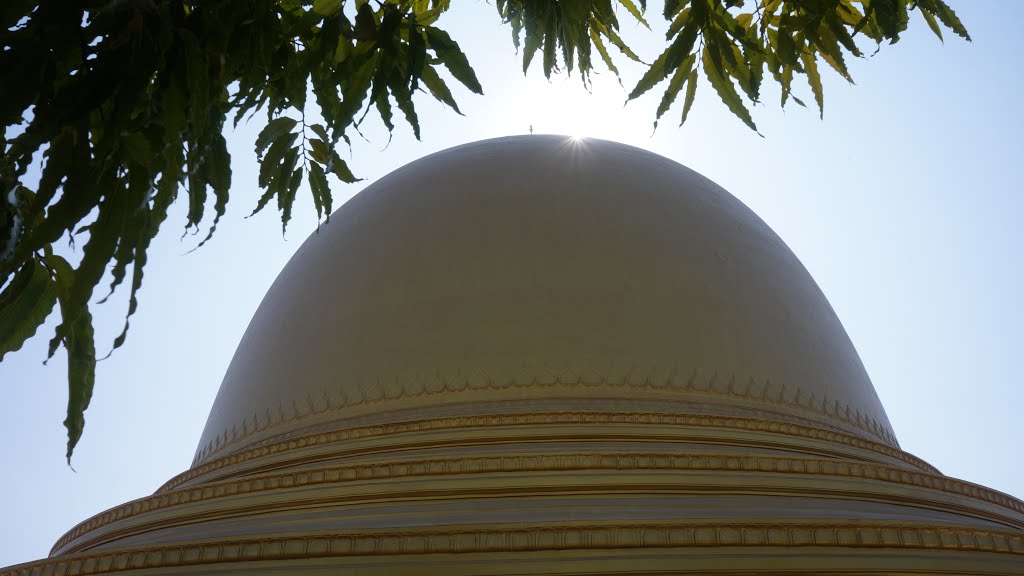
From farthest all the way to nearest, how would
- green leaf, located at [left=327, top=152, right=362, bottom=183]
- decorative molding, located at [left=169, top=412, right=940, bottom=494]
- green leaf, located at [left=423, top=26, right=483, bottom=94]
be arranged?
decorative molding, located at [left=169, top=412, right=940, bottom=494], green leaf, located at [left=327, top=152, right=362, bottom=183], green leaf, located at [left=423, top=26, right=483, bottom=94]

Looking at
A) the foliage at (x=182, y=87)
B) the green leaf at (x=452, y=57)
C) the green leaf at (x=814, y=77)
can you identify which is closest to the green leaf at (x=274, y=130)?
the foliage at (x=182, y=87)

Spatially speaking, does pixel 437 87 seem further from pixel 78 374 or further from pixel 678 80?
pixel 78 374

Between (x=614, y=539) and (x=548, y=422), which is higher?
(x=548, y=422)

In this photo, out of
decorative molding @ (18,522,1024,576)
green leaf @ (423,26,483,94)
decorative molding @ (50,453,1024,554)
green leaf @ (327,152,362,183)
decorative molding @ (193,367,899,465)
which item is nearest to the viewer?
green leaf @ (423,26,483,94)

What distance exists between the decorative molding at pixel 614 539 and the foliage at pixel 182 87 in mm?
2215

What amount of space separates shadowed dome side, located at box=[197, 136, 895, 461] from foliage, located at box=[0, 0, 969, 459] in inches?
164

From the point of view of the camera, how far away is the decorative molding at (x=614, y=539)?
3.98 meters

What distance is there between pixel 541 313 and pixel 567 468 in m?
1.87

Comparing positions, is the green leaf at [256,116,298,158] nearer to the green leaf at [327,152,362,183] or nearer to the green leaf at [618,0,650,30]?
the green leaf at [327,152,362,183]

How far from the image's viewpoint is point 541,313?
680cm

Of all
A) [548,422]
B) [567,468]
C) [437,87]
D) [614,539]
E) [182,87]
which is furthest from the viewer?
[548,422]

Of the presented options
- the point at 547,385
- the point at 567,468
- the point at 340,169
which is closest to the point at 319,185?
the point at 340,169

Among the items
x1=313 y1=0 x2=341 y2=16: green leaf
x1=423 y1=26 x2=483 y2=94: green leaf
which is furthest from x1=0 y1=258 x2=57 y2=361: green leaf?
x1=423 y1=26 x2=483 y2=94: green leaf

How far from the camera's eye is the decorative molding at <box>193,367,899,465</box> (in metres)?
6.43
